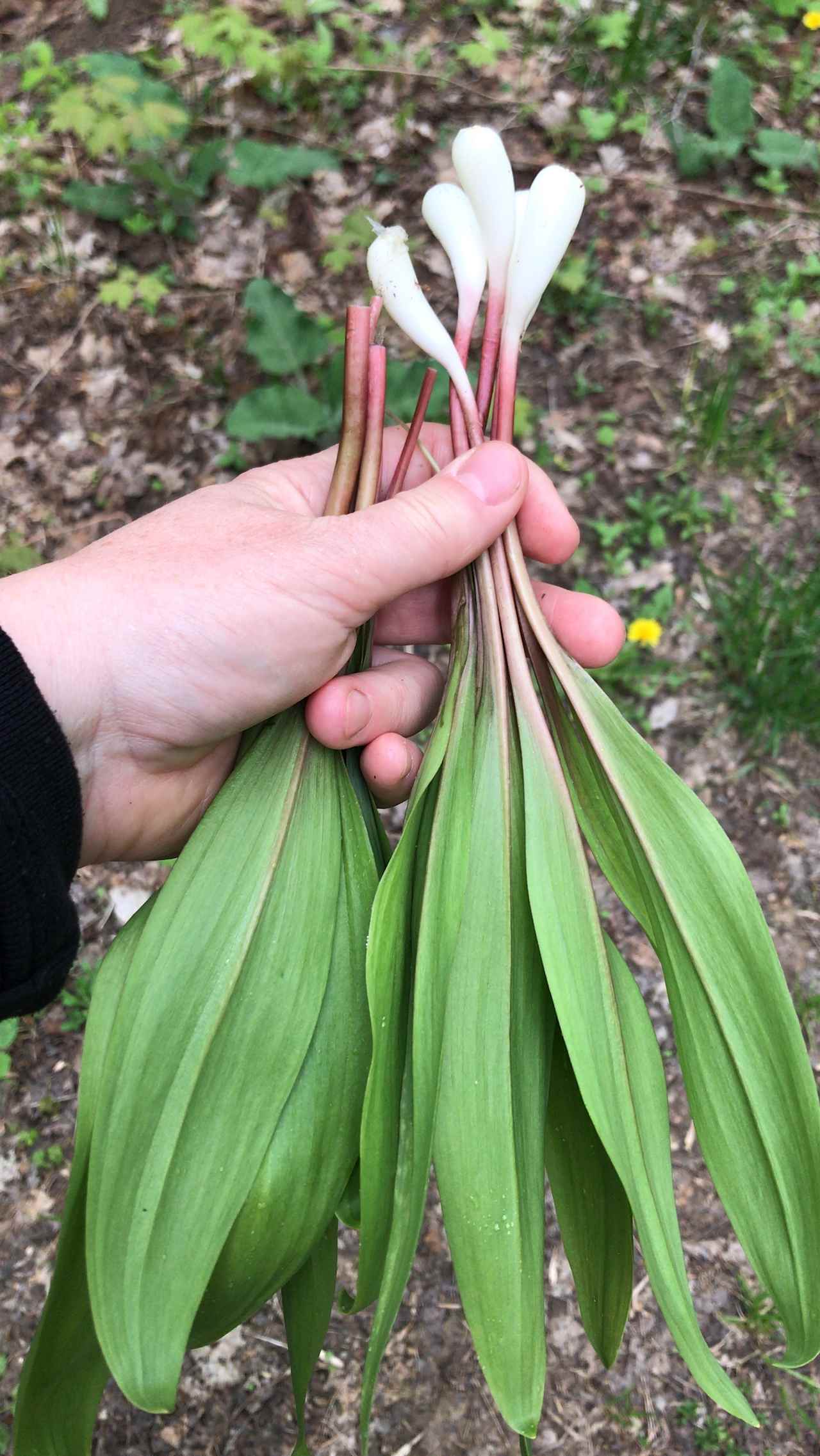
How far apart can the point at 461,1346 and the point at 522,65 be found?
3528mm

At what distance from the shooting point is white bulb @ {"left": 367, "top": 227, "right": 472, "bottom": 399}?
1615 millimetres

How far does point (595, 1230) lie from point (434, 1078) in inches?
11.4

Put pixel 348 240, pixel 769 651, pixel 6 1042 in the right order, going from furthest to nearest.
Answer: pixel 348 240
pixel 769 651
pixel 6 1042

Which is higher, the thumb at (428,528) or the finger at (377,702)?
the thumb at (428,528)

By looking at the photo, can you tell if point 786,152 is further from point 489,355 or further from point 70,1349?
point 70,1349

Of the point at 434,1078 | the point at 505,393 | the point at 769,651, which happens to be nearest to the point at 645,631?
the point at 769,651

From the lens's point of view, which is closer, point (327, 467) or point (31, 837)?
point (31, 837)

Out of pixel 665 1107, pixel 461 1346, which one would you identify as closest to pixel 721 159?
pixel 665 1107

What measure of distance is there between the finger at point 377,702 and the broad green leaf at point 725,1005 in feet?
1.12

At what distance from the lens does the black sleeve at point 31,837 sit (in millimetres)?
1325

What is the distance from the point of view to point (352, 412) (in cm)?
171

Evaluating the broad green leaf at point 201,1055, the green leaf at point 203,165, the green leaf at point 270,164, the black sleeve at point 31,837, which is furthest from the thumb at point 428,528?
the green leaf at point 203,165

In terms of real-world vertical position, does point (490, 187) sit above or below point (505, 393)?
above

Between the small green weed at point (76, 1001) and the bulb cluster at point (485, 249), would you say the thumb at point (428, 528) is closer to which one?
the bulb cluster at point (485, 249)
